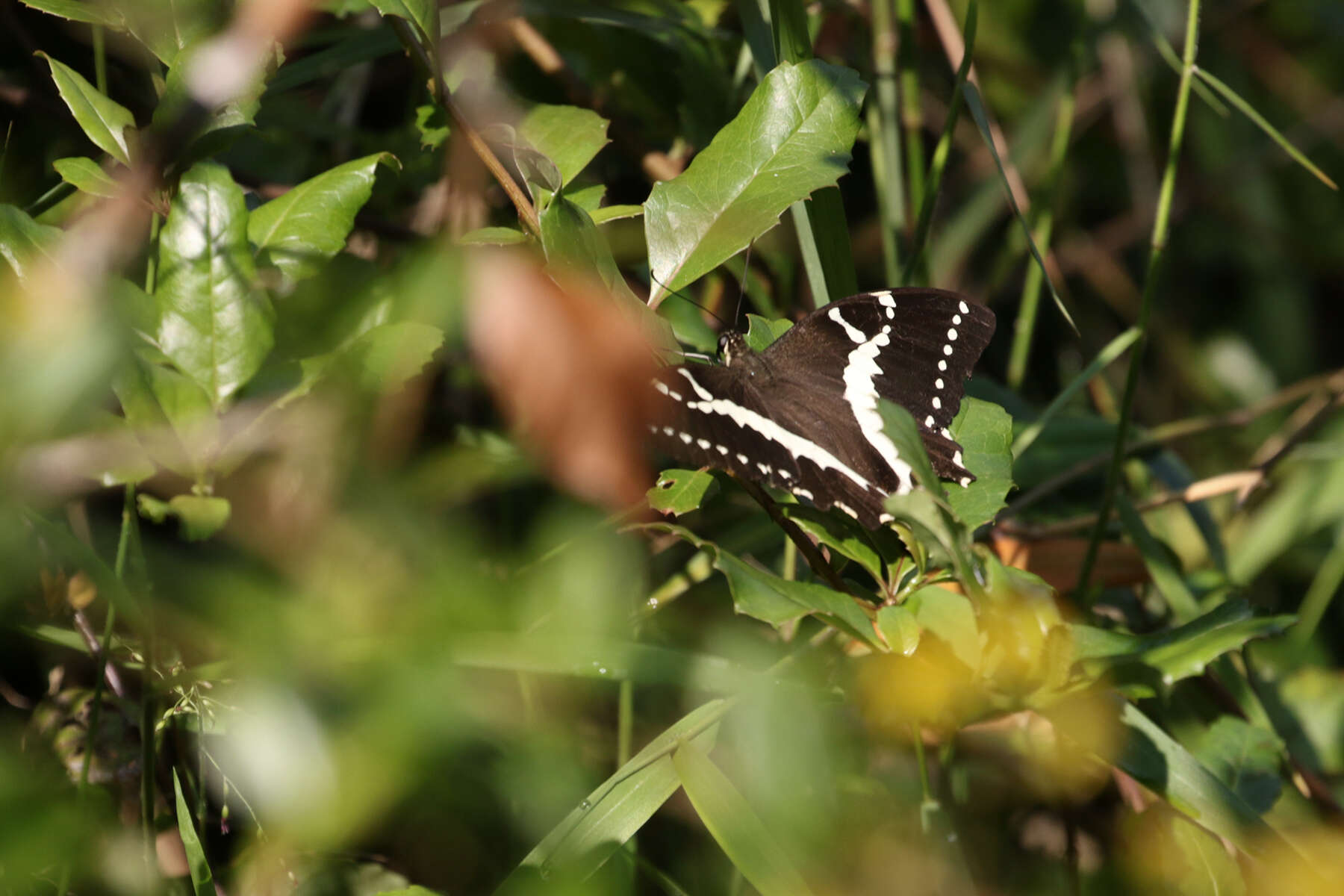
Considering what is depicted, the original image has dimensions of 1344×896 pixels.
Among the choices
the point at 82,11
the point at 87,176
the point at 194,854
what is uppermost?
the point at 82,11

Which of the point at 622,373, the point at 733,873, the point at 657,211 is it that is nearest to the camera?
the point at 622,373

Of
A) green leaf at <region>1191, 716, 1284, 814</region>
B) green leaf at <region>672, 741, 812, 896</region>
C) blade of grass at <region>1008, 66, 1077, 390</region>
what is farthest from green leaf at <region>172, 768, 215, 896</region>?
blade of grass at <region>1008, 66, 1077, 390</region>

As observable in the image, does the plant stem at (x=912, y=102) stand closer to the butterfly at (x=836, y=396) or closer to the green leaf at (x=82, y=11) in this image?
the butterfly at (x=836, y=396)

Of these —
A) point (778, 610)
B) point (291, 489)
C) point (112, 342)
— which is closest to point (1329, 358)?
point (778, 610)

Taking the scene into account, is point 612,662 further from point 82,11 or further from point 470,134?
point 82,11

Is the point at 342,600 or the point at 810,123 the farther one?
the point at 810,123

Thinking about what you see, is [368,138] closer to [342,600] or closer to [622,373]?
[342,600]

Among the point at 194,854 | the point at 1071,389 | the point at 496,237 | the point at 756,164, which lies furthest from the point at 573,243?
the point at 1071,389
